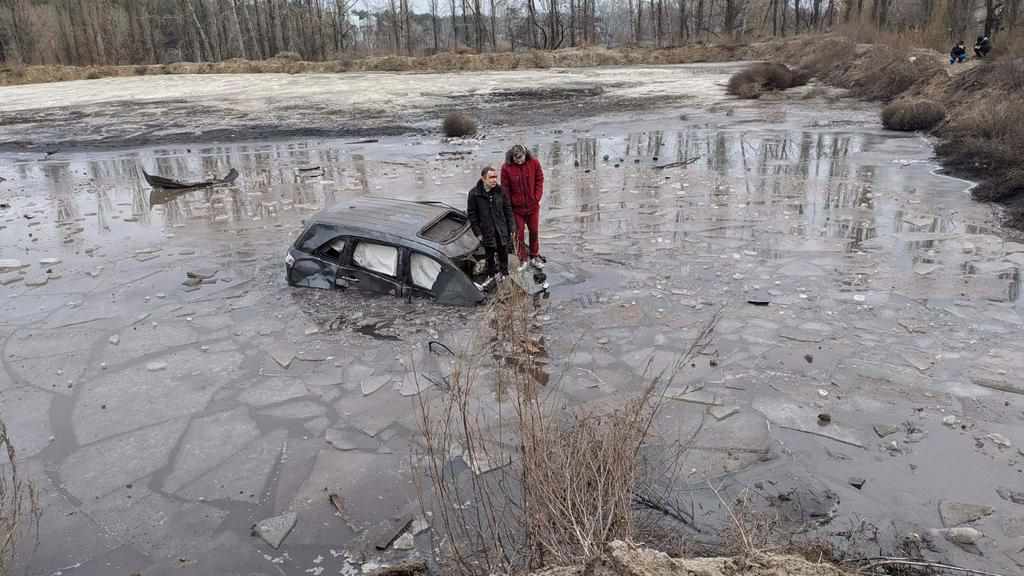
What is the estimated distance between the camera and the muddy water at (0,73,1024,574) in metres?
6.07

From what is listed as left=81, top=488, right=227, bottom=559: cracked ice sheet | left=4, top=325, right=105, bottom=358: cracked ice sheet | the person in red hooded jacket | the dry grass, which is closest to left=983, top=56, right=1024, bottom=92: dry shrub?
the person in red hooded jacket

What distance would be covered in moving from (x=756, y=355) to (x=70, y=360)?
8.63m

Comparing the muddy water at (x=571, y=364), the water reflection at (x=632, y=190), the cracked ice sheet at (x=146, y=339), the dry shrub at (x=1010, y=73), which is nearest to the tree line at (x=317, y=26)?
the dry shrub at (x=1010, y=73)

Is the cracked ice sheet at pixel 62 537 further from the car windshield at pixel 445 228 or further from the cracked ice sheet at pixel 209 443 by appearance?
the car windshield at pixel 445 228

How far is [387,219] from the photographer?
33.0 ft

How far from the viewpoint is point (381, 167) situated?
69.0ft

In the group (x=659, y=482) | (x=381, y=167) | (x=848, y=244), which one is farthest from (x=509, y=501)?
(x=381, y=167)

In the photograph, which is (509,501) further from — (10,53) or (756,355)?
(10,53)

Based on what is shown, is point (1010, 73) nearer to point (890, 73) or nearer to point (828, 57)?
point (890, 73)

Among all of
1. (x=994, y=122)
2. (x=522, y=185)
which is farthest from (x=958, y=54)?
(x=522, y=185)

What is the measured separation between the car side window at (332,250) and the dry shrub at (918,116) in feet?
68.6

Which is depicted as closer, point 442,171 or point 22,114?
point 442,171

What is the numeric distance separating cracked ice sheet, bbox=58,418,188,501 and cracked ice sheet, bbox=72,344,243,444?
217mm

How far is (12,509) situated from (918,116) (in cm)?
2602
